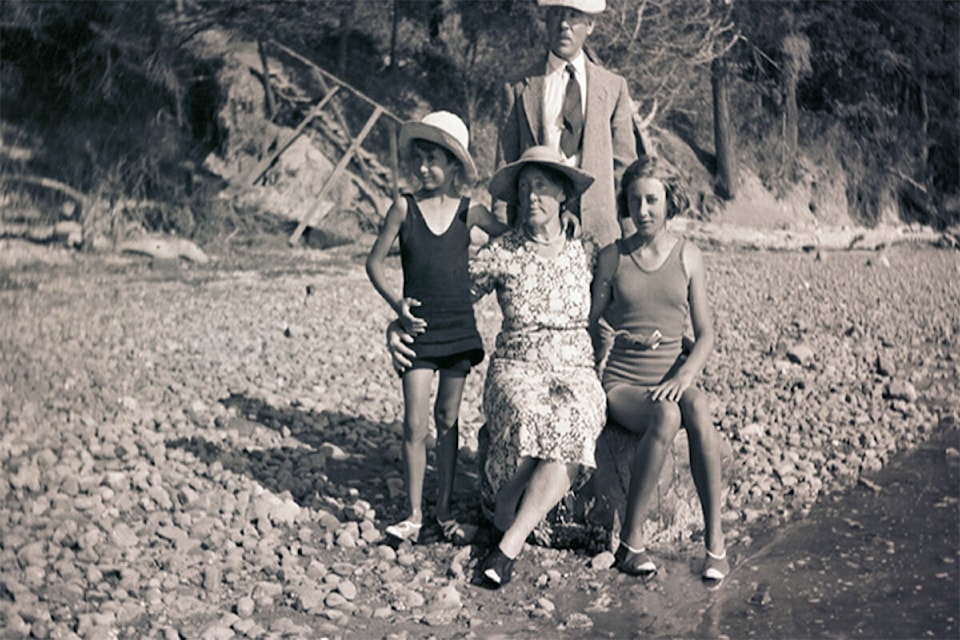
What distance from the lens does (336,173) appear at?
1529cm

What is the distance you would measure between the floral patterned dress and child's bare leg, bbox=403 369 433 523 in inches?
10.8

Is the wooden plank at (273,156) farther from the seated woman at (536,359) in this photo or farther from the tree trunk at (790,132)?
the seated woman at (536,359)

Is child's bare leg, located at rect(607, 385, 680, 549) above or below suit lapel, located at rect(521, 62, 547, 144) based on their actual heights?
below

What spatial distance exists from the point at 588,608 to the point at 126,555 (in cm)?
193

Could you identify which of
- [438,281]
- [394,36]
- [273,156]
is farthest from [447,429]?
[394,36]

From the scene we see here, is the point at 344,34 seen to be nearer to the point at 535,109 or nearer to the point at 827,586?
the point at 535,109

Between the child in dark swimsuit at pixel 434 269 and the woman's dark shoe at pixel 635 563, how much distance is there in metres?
0.70

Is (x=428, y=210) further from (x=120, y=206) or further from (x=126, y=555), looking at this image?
(x=120, y=206)

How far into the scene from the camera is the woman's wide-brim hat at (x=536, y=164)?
4605mm

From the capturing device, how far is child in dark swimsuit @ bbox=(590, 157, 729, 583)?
463 cm

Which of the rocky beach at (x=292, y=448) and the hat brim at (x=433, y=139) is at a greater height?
the hat brim at (x=433, y=139)

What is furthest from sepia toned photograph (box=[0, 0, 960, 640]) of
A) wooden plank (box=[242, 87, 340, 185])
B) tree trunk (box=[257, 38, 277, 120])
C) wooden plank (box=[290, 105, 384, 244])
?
tree trunk (box=[257, 38, 277, 120])

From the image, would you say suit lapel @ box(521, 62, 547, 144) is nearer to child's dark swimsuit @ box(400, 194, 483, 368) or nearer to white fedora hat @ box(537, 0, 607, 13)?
white fedora hat @ box(537, 0, 607, 13)

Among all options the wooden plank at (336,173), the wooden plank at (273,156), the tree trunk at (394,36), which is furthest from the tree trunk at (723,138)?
the wooden plank at (273,156)
